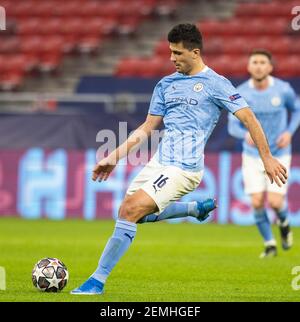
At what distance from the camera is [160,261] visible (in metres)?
11.3

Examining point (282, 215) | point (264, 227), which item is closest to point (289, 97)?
point (282, 215)

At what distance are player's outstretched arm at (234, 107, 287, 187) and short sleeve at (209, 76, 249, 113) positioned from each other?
6 cm

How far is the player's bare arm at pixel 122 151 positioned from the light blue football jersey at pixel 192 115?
0.60 ft

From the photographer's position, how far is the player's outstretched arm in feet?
25.4

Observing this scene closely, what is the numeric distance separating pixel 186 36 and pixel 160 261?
12.8 feet

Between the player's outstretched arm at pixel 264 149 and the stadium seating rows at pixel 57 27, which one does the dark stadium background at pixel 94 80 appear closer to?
the stadium seating rows at pixel 57 27

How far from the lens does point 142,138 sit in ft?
27.2

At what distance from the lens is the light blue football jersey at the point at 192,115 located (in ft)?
27.0

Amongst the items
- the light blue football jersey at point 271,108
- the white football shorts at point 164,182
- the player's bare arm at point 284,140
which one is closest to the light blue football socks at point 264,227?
the light blue football jersey at point 271,108

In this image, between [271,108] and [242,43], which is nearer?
[271,108]

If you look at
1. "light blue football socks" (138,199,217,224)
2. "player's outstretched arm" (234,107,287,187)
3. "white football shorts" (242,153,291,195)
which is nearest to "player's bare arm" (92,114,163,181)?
"light blue football socks" (138,199,217,224)

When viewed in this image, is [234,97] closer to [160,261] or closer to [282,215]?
[160,261]

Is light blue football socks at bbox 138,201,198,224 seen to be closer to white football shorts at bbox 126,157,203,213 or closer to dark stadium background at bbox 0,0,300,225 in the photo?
white football shorts at bbox 126,157,203,213

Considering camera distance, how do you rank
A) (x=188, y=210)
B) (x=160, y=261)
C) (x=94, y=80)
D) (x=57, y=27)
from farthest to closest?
(x=57, y=27), (x=94, y=80), (x=160, y=261), (x=188, y=210)
